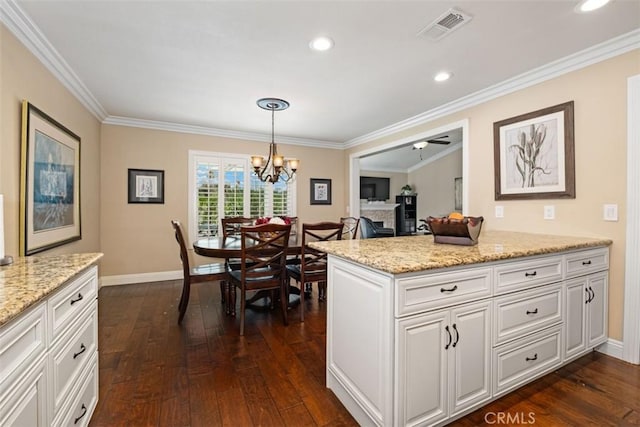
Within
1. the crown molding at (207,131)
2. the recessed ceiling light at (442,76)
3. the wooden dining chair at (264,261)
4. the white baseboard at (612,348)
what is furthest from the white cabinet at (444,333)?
the crown molding at (207,131)

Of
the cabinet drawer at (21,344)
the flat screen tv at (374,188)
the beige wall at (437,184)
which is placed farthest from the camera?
the flat screen tv at (374,188)

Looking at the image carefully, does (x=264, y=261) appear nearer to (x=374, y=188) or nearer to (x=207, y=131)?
(x=207, y=131)

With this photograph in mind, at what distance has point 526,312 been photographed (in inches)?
69.6

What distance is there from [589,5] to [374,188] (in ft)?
25.0

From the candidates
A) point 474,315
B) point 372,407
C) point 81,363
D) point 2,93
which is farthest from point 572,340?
point 2,93

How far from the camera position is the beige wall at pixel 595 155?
7.23 ft

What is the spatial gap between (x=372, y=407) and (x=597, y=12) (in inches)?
110

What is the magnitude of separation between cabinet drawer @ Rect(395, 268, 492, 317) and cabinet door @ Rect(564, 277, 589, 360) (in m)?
0.91

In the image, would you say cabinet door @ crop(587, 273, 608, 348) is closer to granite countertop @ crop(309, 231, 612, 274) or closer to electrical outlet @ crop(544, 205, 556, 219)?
granite countertop @ crop(309, 231, 612, 274)

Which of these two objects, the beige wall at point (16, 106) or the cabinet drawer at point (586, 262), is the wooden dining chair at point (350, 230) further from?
the beige wall at point (16, 106)

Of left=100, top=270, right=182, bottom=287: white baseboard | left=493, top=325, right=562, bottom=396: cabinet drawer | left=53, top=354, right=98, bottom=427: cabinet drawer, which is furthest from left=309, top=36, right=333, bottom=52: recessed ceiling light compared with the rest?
left=100, top=270, right=182, bottom=287: white baseboard

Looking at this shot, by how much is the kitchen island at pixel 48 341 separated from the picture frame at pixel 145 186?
2.96 metres

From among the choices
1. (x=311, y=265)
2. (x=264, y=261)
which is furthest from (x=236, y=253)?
(x=311, y=265)

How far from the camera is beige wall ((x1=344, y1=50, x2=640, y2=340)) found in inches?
86.8
